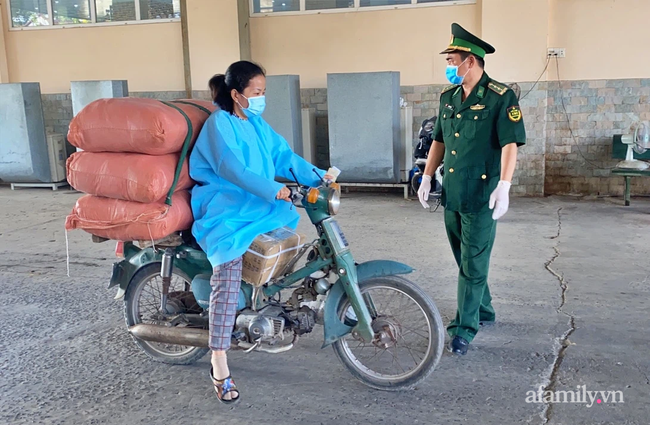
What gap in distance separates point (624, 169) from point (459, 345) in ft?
16.6

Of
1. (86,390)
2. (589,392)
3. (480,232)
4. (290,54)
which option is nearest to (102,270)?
(86,390)

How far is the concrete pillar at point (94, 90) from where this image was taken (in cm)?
913

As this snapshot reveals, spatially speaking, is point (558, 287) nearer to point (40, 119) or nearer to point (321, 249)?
point (321, 249)

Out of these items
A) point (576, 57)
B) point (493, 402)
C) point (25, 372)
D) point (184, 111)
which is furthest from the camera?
point (576, 57)

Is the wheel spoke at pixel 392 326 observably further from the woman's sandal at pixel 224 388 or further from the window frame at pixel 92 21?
the window frame at pixel 92 21

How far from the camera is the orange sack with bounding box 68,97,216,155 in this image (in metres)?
2.88

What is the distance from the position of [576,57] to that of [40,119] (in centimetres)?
788

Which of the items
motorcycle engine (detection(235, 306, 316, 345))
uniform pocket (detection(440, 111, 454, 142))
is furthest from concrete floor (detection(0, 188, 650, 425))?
uniform pocket (detection(440, 111, 454, 142))

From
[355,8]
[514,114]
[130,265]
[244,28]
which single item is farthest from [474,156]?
[244,28]

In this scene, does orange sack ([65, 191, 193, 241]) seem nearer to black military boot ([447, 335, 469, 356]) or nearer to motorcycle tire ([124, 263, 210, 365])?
motorcycle tire ([124, 263, 210, 365])

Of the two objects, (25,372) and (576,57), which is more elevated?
(576,57)

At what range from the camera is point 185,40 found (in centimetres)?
974

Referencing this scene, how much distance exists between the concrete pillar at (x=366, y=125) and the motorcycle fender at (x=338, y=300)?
17.9 ft

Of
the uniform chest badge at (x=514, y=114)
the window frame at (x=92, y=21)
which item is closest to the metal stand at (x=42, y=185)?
the window frame at (x=92, y=21)
